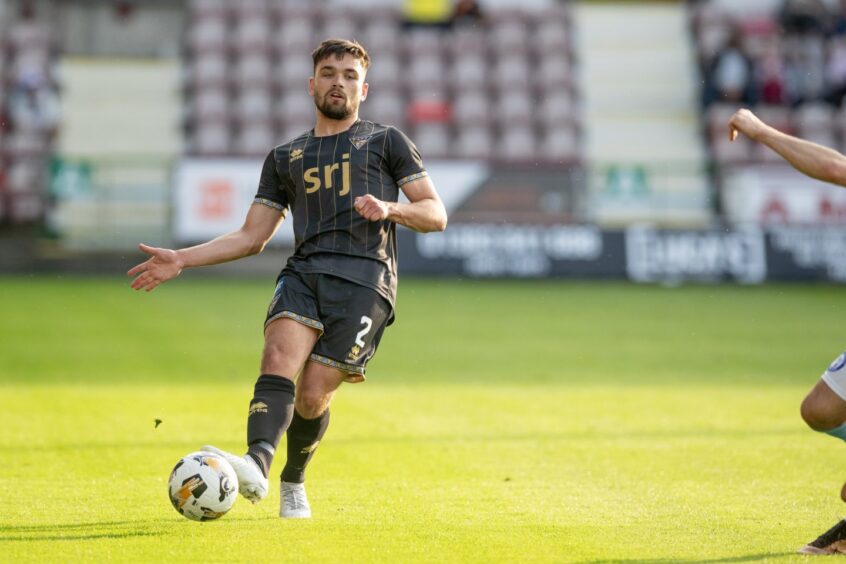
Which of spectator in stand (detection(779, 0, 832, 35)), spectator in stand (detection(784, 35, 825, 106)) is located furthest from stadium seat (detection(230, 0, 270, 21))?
spectator in stand (detection(779, 0, 832, 35))

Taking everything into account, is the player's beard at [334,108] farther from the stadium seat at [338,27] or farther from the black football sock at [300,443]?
the stadium seat at [338,27]

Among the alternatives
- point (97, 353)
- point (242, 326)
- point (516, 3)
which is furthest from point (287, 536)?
point (516, 3)

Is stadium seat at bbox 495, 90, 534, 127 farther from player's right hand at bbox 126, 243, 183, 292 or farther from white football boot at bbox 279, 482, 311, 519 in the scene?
white football boot at bbox 279, 482, 311, 519

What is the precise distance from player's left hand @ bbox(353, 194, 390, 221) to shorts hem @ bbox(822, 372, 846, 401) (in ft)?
6.93

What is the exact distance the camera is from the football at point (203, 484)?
6055 millimetres

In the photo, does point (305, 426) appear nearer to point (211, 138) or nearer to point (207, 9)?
point (211, 138)

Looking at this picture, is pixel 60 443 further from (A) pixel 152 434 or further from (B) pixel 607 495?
(B) pixel 607 495

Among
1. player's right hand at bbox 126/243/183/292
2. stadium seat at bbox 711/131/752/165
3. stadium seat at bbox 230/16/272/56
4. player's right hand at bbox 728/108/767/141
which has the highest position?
stadium seat at bbox 230/16/272/56

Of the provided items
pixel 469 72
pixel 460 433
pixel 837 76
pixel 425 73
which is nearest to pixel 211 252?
pixel 460 433

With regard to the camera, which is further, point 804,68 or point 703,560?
point 804,68

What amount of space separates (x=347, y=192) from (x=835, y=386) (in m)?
2.52

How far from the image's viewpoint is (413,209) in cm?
653

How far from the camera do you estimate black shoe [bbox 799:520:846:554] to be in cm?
590

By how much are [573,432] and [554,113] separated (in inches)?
785
